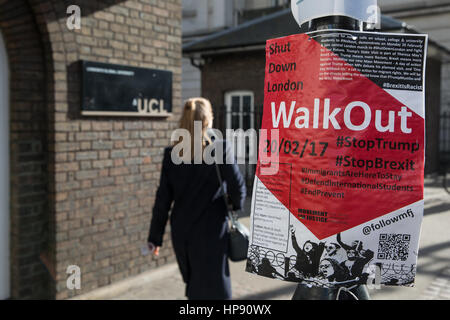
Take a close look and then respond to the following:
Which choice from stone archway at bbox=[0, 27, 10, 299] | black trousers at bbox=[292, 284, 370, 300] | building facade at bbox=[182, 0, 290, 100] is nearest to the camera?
black trousers at bbox=[292, 284, 370, 300]

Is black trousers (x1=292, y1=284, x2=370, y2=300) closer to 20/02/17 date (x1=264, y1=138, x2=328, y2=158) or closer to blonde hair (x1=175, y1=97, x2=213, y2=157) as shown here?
20/02/17 date (x1=264, y1=138, x2=328, y2=158)

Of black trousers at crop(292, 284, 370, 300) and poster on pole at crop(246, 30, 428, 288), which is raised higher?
poster on pole at crop(246, 30, 428, 288)

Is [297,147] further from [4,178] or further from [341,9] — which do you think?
[4,178]

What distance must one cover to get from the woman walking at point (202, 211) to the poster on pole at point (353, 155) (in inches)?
70.5

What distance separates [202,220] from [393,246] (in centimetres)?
201

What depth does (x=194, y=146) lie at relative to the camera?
11.4ft

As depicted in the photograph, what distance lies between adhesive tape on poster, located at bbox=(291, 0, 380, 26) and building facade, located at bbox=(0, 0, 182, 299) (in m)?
3.09

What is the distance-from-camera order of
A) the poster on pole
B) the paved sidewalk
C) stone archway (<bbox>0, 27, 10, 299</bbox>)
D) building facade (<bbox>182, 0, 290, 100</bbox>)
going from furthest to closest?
building facade (<bbox>182, 0, 290, 100</bbox>) < the paved sidewalk < stone archway (<bbox>0, 27, 10, 299</bbox>) < the poster on pole

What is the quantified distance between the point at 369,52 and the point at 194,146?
2056 millimetres

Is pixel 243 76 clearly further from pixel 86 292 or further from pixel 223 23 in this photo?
pixel 86 292

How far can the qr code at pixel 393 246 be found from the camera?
63.4 inches

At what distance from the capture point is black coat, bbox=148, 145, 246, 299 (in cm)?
346

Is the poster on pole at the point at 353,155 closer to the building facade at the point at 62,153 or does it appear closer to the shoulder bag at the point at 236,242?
the shoulder bag at the point at 236,242

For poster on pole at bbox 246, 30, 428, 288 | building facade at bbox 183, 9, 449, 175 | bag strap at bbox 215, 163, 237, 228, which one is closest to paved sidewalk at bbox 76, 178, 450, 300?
bag strap at bbox 215, 163, 237, 228
